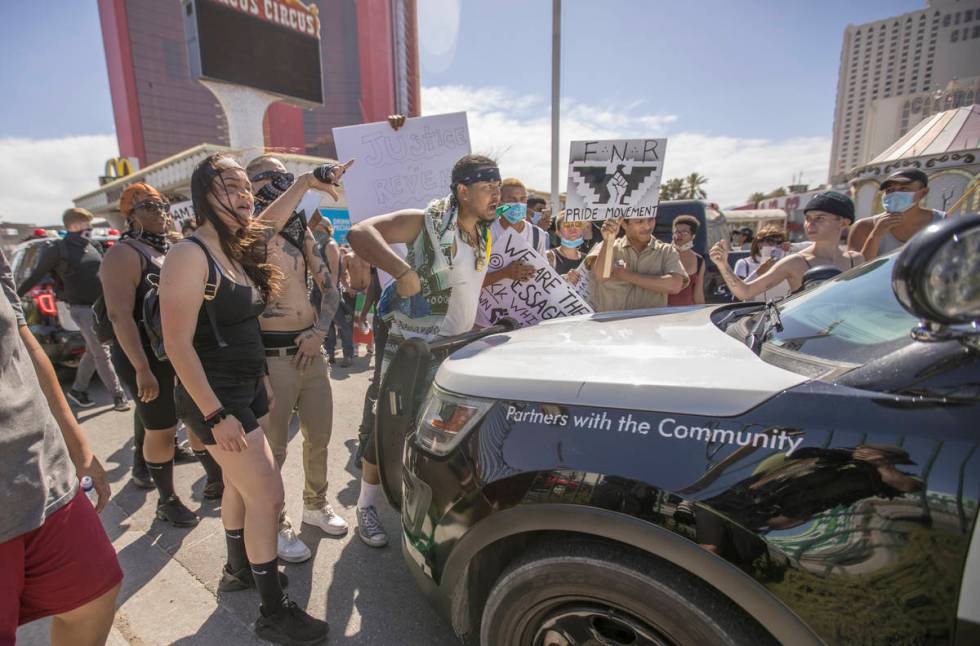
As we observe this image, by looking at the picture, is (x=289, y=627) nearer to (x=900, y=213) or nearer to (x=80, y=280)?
(x=80, y=280)

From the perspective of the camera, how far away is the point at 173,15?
4947cm

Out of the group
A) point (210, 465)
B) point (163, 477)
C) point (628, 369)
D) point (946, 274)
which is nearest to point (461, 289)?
point (628, 369)

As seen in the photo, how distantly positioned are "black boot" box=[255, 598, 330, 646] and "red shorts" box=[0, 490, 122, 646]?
74 centimetres

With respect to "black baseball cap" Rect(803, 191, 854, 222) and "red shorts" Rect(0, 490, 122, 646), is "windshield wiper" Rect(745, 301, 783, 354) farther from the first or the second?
"red shorts" Rect(0, 490, 122, 646)

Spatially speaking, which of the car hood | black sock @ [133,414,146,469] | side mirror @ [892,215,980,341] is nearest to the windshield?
the car hood

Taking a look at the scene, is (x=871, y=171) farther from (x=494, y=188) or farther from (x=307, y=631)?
(x=307, y=631)

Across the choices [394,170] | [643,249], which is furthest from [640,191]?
[394,170]

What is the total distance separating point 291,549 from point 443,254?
1.73 metres

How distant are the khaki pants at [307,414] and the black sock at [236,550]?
0.35 m

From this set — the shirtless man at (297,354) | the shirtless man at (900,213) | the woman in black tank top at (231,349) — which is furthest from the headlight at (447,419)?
the shirtless man at (900,213)

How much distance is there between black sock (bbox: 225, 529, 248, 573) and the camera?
7.06 feet

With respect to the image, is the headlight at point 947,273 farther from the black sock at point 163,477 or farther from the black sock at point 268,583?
the black sock at point 163,477

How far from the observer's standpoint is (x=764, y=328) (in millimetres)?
1632

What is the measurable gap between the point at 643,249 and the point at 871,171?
24179 millimetres
